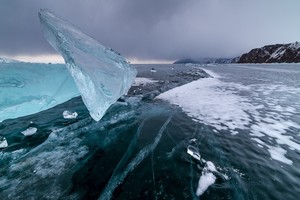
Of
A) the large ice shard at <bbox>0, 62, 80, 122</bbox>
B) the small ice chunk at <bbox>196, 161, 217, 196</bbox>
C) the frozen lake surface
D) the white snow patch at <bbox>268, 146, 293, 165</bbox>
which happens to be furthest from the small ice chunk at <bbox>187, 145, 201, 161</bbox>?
the large ice shard at <bbox>0, 62, 80, 122</bbox>

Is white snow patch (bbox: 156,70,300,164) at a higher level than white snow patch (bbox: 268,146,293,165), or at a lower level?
lower

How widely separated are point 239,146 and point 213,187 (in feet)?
6.70

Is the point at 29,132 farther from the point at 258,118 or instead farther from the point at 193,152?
the point at 258,118

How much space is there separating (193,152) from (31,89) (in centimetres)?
680

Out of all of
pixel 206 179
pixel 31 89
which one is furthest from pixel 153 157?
pixel 31 89

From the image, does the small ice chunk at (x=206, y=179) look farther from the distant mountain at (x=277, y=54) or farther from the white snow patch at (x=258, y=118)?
the distant mountain at (x=277, y=54)

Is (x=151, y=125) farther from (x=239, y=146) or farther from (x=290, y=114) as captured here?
(x=290, y=114)

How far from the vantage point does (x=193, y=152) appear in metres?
4.30

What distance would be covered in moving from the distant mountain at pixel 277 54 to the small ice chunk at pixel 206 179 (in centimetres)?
11419

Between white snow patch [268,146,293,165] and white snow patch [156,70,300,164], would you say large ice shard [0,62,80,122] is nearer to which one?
white snow patch [156,70,300,164]

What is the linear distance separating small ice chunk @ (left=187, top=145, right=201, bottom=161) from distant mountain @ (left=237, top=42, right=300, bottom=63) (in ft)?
373

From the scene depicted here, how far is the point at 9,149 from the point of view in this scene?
4.47 meters

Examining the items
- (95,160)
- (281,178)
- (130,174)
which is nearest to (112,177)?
(130,174)

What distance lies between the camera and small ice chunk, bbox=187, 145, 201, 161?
164 inches
